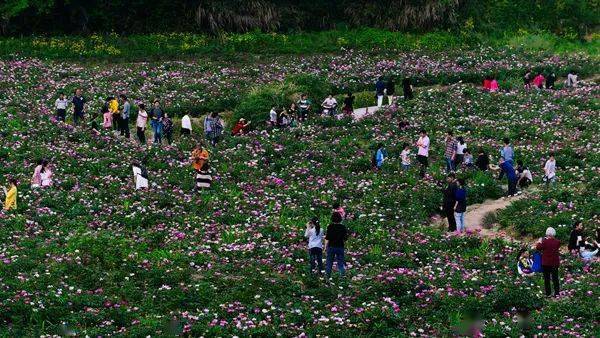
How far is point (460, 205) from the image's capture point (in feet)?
91.9

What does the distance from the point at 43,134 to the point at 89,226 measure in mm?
9751

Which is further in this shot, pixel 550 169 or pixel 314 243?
pixel 550 169

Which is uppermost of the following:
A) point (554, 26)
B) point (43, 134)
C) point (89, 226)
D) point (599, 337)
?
point (554, 26)

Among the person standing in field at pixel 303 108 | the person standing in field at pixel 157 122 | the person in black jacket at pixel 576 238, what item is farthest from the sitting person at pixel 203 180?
the person in black jacket at pixel 576 238

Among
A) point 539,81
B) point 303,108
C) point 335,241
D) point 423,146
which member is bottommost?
point 335,241

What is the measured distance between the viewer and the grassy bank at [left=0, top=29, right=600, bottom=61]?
53.0 meters

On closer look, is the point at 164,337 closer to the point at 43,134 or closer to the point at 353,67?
the point at 43,134

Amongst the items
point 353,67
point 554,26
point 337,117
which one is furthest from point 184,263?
point 554,26

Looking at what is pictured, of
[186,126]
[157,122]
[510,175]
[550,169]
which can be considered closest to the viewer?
[510,175]

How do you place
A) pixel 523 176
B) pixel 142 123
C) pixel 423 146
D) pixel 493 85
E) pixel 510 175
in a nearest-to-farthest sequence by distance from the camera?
pixel 510 175, pixel 523 176, pixel 423 146, pixel 142 123, pixel 493 85

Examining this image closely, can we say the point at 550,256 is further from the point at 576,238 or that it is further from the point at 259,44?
the point at 259,44

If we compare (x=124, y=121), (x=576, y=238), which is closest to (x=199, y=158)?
(x=124, y=121)

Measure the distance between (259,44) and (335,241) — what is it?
33712mm

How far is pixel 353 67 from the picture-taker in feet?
168
